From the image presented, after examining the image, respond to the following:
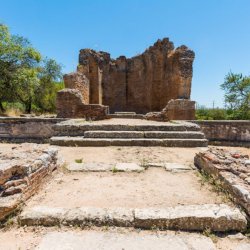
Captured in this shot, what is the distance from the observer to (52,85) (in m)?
25.8

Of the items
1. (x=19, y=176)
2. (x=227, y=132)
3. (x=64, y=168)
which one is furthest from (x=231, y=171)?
(x=227, y=132)

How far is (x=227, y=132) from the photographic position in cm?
830

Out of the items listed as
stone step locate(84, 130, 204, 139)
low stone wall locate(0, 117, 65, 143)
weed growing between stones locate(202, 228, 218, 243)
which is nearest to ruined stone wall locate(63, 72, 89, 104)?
low stone wall locate(0, 117, 65, 143)

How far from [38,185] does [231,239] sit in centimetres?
256

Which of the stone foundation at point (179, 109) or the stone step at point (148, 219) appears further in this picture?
the stone foundation at point (179, 109)

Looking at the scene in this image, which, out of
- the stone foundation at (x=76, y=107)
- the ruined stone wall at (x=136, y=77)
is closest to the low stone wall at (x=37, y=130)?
the stone foundation at (x=76, y=107)

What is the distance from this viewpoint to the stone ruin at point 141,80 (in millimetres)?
12511

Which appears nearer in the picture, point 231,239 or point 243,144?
point 231,239

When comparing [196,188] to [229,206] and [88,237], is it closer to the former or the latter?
[229,206]

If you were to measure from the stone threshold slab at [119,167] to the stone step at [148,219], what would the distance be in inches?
65.9

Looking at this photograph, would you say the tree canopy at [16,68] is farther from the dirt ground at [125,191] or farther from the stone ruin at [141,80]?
the dirt ground at [125,191]

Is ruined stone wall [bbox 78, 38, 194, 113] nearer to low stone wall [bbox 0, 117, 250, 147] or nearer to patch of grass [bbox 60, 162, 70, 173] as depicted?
low stone wall [bbox 0, 117, 250, 147]

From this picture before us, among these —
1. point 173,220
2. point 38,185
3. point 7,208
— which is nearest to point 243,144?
point 173,220

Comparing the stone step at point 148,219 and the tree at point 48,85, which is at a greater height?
the tree at point 48,85
